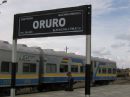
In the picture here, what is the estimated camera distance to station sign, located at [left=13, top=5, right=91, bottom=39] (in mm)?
12166

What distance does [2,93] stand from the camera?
2617cm

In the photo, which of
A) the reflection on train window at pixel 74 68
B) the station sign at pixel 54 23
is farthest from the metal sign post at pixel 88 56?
the reflection on train window at pixel 74 68

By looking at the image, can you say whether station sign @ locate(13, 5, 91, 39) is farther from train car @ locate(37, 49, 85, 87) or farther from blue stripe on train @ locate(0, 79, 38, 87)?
train car @ locate(37, 49, 85, 87)

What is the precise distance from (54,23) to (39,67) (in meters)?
17.2

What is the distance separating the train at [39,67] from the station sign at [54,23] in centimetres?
1202

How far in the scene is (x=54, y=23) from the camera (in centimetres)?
1272

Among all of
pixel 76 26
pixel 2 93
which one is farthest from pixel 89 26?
pixel 2 93

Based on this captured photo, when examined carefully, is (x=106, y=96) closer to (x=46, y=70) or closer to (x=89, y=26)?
(x=46, y=70)

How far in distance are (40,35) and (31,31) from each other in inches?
15.3

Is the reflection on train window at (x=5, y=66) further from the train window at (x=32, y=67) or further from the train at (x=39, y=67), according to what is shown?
the train window at (x=32, y=67)

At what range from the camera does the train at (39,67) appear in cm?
2566

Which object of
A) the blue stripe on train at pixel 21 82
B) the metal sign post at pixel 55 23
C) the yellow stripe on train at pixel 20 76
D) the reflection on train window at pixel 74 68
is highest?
the metal sign post at pixel 55 23

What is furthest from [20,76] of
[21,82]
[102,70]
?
[102,70]

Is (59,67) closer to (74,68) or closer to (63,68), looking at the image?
(63,68)
